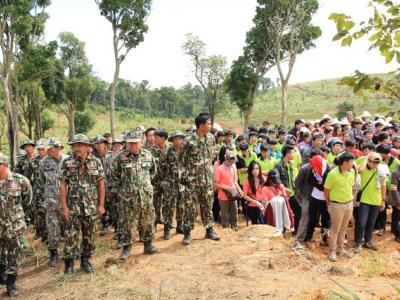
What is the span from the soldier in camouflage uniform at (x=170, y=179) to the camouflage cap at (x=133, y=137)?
1.11 m

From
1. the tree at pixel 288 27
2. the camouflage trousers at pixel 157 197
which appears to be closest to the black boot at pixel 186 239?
the camouflage trousers at pixel 157 197

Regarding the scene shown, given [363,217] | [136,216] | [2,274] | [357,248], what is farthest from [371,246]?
[2,274]

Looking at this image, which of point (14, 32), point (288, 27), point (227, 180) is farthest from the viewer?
point (288, 27)

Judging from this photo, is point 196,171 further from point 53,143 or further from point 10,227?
point 10,227

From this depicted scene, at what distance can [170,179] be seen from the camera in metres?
6.39

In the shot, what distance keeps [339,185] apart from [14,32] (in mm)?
13156

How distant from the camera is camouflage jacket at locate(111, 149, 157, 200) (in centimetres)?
512

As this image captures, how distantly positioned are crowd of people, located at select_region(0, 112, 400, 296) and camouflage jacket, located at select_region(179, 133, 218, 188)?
0.6 inches

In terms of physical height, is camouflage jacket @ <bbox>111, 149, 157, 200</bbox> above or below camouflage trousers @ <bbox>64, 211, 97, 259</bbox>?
above

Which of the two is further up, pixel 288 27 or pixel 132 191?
pixel 288 27

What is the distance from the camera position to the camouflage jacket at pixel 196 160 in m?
5.52

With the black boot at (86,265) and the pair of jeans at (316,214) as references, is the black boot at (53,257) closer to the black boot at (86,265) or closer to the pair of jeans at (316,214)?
the black boot at (86,265)

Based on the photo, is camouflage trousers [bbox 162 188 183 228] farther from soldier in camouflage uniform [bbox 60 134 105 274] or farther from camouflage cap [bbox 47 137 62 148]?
camouflage cap [bbox 47 137 62 148]

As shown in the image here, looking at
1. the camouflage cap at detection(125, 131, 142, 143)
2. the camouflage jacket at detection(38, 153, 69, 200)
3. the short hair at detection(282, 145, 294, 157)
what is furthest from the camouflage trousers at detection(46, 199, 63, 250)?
the short hair at detection(282, 145, 294, 157)
